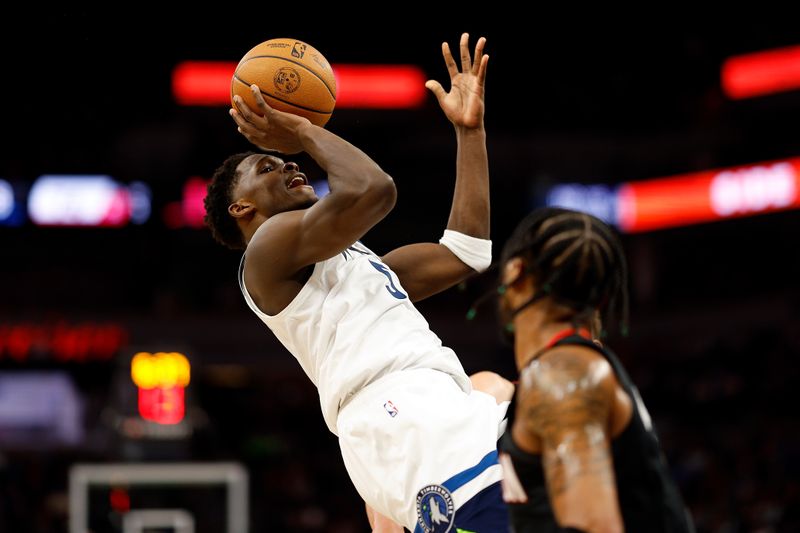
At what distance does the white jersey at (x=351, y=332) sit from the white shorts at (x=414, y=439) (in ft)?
0.18

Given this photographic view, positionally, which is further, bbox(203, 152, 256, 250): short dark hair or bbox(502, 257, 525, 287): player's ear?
bbox(203, 152, 256, 250): short dark hair

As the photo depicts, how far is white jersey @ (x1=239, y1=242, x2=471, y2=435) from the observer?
3957 millimetres

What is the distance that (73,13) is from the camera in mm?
7285

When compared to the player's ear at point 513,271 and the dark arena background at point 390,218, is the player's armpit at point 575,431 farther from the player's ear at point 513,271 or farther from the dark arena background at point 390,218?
the dark arena background at point 390,218

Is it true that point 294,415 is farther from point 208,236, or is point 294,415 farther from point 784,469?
point 784,469

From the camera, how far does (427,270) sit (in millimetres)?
4586

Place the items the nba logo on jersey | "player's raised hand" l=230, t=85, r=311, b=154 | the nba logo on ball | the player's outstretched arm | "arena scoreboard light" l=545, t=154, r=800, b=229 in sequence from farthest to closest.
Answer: "arena scoreboard light" l=545, t=154, r=800, b=229 → the player's outstretched arm → the nba logo on ball → "player's raised hand" l=230, t=85, r=311, b=154 → the nba logo on jersey

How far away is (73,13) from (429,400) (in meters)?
4.50

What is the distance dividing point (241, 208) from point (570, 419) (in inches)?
81.7

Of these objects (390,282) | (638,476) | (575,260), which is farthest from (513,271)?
(390,282)

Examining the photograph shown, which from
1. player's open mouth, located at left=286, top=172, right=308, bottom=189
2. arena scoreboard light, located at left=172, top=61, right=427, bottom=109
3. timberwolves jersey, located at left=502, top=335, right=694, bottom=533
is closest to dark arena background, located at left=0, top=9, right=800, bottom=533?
arena scoreboard light, located at left=172, top=61, right=427, bottom=109

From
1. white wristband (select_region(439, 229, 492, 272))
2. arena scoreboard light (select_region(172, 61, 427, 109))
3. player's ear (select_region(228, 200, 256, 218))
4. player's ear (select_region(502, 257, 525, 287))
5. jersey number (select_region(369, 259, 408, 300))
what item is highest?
arena scoreboard light (select_region(172, 61, 427, 109))

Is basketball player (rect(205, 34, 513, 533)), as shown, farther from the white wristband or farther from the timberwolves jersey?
the timberwolves jersey

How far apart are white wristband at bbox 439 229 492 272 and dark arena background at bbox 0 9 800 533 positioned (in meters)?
9.28
